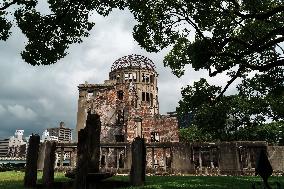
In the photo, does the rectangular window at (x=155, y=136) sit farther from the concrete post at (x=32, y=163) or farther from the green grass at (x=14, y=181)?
the concrete post at (x=32, y=163)

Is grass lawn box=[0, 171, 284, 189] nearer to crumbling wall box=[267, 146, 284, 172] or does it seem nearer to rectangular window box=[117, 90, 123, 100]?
crumbling wall box=[267, 146, 284, 172]

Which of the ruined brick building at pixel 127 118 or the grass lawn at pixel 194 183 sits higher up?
the ruined brick building at pixel 127 118

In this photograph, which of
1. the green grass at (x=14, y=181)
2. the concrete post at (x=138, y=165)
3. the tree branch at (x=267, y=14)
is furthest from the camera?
the green grass at (x=14, y=181)

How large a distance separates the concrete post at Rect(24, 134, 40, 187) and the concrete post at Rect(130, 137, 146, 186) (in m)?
3.75

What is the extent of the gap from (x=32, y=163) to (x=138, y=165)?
13.8 ft

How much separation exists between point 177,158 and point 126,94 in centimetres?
2260

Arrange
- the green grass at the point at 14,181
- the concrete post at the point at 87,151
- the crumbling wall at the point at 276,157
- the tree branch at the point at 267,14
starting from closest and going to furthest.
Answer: the concrete post at the point at 87,151
the tree branch at the point at 267,14
the green grass at the point at 14,181
the crumbling wall at the point at 276,157

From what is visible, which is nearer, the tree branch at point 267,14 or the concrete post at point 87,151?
the concrete post at point 87,151

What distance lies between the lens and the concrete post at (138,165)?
10929 millimetres

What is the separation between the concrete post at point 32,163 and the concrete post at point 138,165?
3.75 m

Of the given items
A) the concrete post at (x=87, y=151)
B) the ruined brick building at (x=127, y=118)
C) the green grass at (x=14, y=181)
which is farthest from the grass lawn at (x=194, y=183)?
the ruined brick building at (x=127, y=118)

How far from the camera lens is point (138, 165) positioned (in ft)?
36.9

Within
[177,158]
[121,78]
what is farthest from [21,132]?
[177,158]

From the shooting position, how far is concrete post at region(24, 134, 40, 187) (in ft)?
38.1
